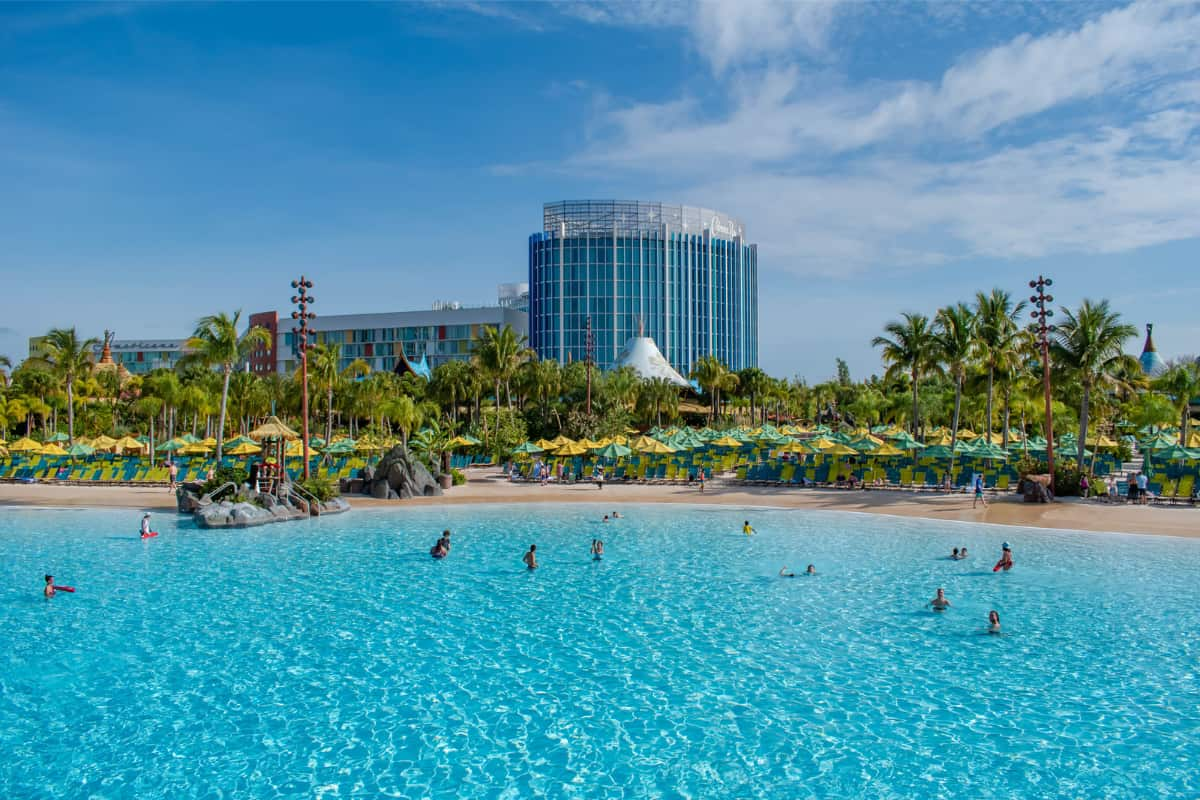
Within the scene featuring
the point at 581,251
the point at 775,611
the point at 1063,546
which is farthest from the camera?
the point at 581,251

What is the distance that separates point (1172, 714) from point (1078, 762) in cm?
210

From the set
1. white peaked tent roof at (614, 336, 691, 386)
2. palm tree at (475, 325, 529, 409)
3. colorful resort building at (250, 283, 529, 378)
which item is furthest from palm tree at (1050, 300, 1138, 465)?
colorful resort building at (250, 283, 529, 378)

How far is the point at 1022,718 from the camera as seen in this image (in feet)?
33.1

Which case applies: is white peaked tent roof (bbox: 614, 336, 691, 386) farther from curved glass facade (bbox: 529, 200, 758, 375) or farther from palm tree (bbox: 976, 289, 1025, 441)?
palm tree (bbox: 976, 289, 1025, 441)

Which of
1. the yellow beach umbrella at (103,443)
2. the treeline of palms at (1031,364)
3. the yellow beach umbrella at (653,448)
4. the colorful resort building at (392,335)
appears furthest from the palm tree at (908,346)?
the colorful resort building at (392,335)

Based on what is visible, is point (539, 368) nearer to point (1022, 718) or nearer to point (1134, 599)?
point (1134, 599)

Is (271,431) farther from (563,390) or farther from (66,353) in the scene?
(563,390)

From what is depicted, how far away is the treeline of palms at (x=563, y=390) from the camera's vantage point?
107 feet

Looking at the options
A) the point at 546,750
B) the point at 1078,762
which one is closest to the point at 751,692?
the point at 546,750

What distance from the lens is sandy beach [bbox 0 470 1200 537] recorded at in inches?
914

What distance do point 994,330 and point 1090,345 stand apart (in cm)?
496

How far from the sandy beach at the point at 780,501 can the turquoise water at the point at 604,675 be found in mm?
3206

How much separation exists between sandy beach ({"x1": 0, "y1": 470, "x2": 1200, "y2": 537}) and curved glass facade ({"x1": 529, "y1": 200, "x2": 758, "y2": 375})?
68.1 m

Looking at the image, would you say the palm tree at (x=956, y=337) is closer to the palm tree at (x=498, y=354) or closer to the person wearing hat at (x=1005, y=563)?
the person wearing hat at (x=1005, y=563)
